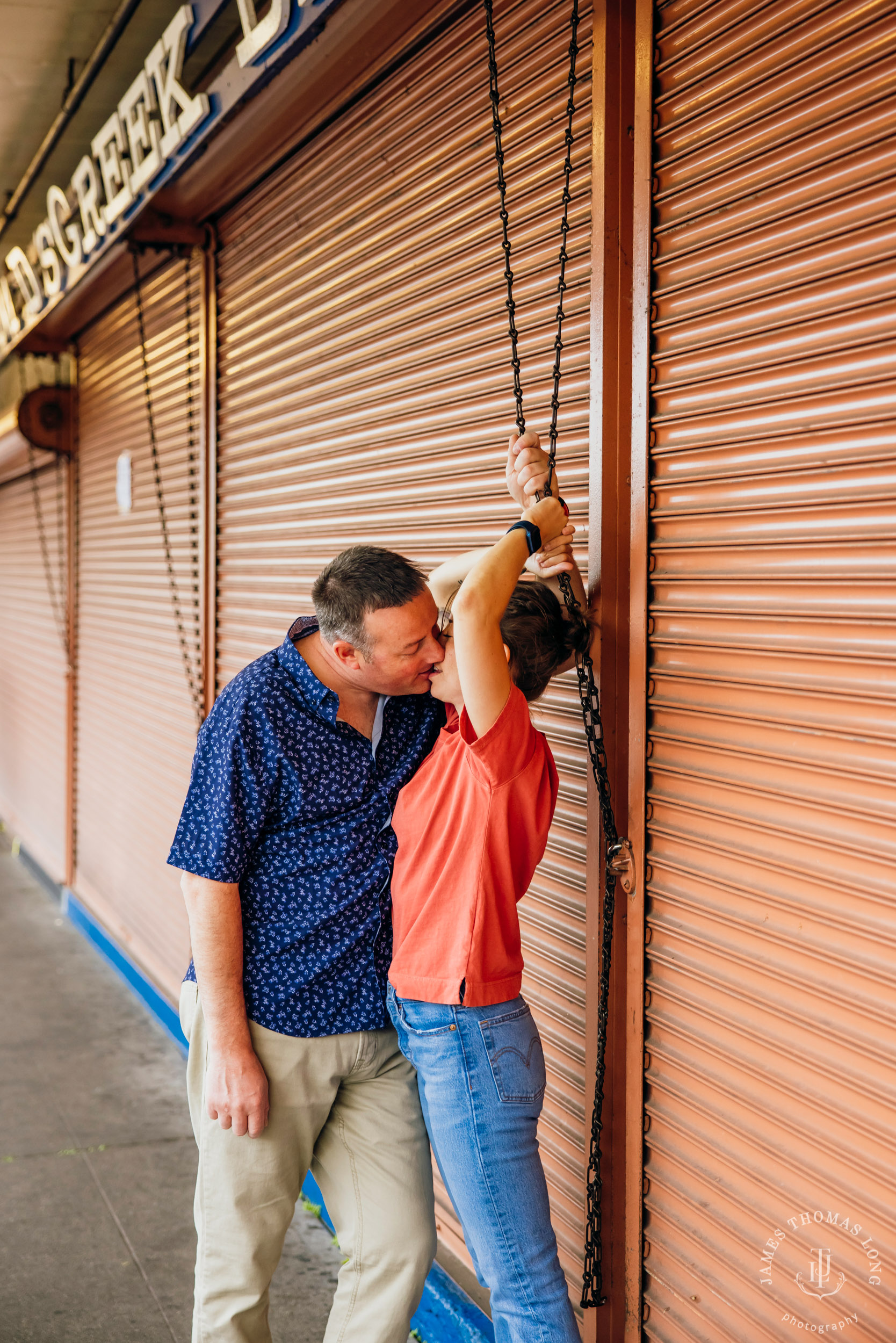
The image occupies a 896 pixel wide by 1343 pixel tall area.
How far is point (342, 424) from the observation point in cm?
424

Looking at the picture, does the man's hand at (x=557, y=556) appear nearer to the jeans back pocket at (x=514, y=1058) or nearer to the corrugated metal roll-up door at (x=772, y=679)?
the corrugated metal roll-up door at (x=772, y=679)

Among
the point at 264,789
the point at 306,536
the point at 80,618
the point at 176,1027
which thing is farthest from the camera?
the point at 80,618

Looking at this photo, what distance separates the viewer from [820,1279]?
2.08 metres

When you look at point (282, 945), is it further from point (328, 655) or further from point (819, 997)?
point (819, 997)

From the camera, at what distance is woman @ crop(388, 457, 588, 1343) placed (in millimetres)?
2217

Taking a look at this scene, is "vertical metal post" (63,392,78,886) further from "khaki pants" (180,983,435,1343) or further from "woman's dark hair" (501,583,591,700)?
"woman's dark hair" (501,583,591,700)

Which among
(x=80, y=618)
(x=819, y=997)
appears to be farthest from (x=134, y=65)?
(x=819, y=997)

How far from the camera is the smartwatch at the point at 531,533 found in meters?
2.33

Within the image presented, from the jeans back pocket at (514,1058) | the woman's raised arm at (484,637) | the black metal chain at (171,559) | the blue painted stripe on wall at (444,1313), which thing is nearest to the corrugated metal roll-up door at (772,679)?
the jeans back pocket at (514,1058)

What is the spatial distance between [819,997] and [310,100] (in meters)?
3.76

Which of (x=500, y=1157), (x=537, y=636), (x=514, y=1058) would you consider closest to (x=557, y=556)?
(x=537, y=636)

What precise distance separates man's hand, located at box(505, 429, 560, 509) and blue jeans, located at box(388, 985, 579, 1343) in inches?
46.1

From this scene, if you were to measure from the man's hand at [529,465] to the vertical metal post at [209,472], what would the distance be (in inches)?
135

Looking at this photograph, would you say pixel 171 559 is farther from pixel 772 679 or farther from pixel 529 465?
pixel 772 679
